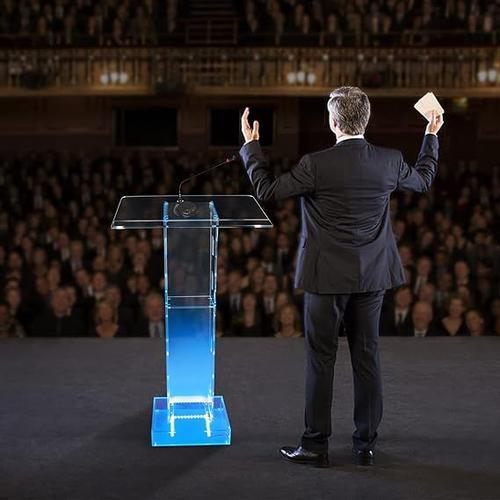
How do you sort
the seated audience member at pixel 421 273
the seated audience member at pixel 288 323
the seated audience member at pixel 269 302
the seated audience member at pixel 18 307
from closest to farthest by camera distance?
the seated audience member at pixel 288 323, the seated audience member at pixel 269 302, the seated audience member at pixel 18 307, the seated audience member at pixel 421 273

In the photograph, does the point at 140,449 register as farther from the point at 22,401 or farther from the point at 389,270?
the point at 389,270

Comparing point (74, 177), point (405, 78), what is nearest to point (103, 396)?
point (74, 177)

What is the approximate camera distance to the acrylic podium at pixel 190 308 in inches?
110

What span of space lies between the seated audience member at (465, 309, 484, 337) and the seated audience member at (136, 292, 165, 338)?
1.84 m

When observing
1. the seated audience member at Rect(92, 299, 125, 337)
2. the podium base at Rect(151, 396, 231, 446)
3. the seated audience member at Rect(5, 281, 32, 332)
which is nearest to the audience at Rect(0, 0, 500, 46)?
the seated audience member at Rect(5, 281, 32, 332)

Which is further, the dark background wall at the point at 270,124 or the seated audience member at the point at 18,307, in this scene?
the dark background wall at the point at 270,124

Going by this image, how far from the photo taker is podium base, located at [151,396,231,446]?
2.82 meters

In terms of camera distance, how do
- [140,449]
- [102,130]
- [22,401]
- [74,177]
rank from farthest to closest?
[102,130] → [74,177] → [22,401] → [140,449]

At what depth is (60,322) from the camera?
5590mm

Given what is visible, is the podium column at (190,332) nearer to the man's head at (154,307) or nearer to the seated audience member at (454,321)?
the man's head at (154,307)

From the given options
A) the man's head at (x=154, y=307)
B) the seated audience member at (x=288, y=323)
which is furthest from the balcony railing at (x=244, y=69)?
the seated audience member at (x=288, y=323)

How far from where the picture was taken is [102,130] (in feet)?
42.6

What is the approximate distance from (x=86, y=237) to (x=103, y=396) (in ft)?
14.5

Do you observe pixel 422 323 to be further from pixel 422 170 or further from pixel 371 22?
pixel 371 22
